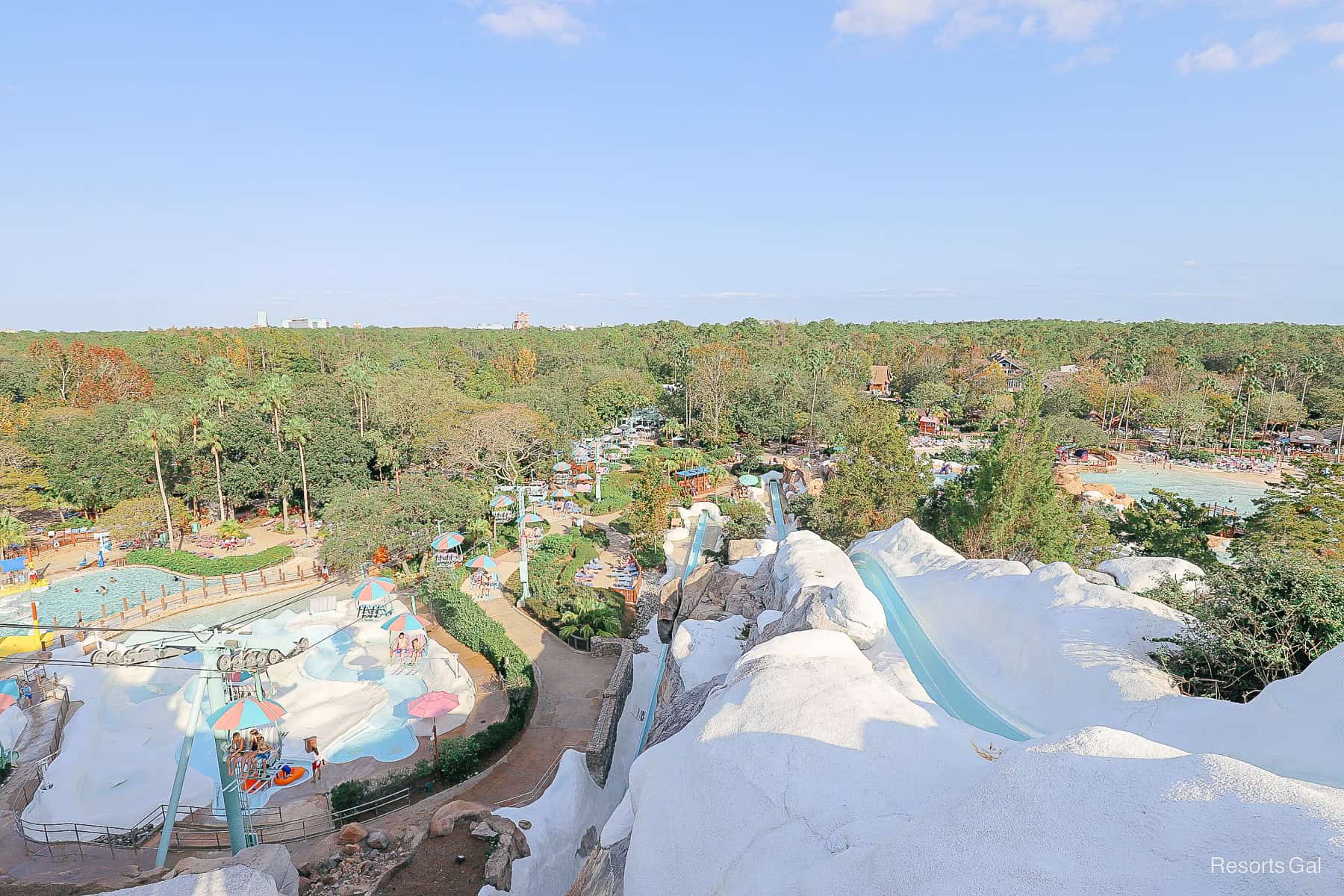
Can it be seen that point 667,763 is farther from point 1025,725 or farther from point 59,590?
point 59,590

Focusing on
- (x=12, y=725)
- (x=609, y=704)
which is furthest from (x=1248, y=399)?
(x=12, y=725)

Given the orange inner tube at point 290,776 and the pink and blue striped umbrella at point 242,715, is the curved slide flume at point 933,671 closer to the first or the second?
the pink and blue striped umbrella at point 242,715

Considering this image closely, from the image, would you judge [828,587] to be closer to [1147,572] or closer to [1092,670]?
[1092,670]

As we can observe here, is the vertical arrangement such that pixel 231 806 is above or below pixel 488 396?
below

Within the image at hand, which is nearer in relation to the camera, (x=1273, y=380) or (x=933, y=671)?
(x=933, y=671)

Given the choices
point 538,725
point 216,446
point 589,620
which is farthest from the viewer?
point 216,446

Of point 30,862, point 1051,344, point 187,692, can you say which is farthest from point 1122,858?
point 1051,344
